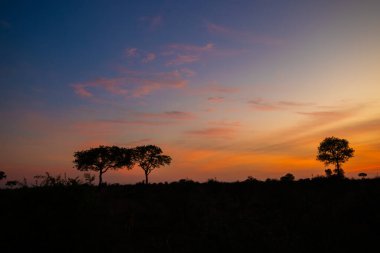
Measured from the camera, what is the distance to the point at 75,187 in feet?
45.3

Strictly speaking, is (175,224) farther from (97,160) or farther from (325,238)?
(97,160)

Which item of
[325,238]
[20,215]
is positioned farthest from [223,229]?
[20,215]

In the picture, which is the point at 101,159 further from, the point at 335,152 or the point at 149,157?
the point at 335,152

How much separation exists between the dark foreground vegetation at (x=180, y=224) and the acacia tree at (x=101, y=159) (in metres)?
36.3

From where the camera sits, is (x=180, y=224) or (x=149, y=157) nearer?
(x=180, y=224)

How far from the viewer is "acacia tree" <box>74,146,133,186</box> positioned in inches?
2530

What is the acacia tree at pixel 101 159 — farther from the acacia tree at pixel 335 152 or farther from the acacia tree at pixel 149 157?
the acacia tree at pixel 335 152

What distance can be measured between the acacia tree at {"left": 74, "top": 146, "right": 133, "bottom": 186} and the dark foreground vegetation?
36.3m

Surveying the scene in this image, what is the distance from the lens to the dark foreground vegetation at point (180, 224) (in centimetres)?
1263

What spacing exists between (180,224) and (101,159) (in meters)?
46.0

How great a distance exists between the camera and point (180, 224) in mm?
23125

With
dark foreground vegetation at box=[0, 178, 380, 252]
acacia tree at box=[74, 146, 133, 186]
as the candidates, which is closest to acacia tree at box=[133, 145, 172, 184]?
acacia tree at box=[74, 146, 133, 186]

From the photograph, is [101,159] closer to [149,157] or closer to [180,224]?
[149,157]

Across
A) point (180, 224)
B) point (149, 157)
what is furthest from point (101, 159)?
point (180, 224)
